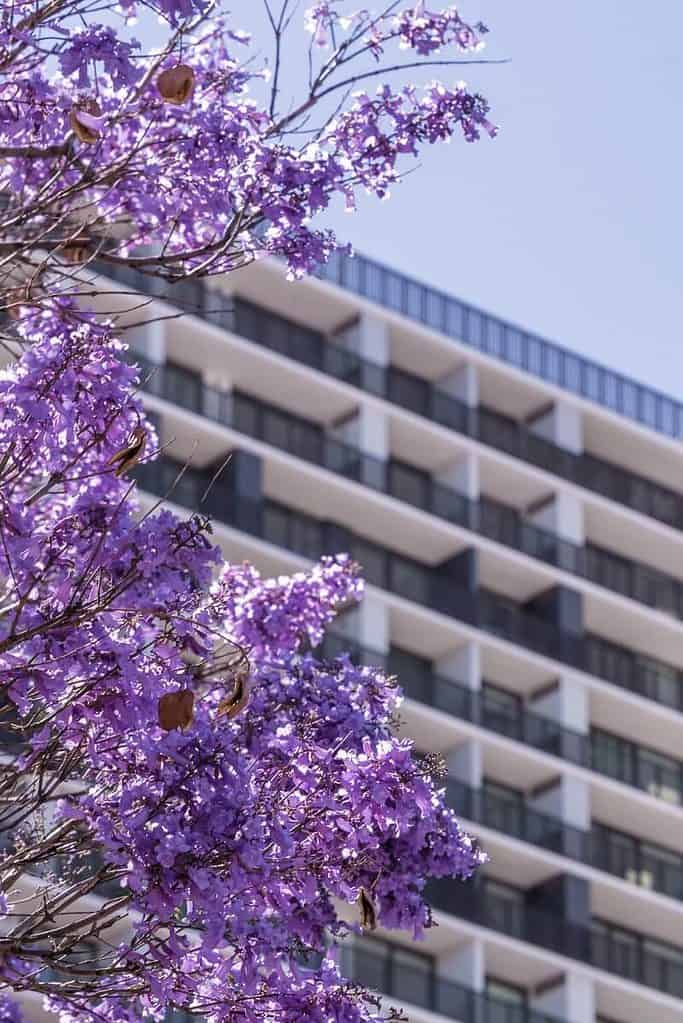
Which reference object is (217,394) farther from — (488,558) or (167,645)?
(167,645)

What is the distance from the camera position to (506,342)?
68.2m

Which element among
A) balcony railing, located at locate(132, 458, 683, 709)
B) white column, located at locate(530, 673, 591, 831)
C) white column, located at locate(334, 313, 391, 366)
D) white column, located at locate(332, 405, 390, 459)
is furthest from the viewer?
white column, located at locate(334, 313, 391, 366)

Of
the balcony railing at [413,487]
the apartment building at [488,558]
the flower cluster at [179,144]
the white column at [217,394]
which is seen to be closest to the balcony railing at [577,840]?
the apartment building at [488,558]

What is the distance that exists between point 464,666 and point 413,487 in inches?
205

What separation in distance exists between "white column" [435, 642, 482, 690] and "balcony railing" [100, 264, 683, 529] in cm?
609

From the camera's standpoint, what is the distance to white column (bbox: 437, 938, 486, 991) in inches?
2301

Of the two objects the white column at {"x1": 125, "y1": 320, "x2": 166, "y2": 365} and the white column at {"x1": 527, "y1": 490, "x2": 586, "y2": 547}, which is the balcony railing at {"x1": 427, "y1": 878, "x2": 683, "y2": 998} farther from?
the white column at {"x1": 125, "y1": 320, "x2": 166, "y2": 365}

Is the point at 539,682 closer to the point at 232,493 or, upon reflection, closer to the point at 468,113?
the point at 232,493

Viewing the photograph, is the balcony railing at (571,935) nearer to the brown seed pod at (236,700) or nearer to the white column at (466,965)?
the white column at (466,965)

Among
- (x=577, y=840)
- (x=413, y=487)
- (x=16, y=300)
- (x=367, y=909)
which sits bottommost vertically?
(x=367, y=909)

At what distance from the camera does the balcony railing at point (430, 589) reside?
2371 inches

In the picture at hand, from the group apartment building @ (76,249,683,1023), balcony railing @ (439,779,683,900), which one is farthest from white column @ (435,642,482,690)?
balcony railing @ (439,779,683,900)

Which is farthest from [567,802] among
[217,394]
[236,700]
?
[236,700]

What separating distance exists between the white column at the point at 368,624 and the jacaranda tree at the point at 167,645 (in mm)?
45265
